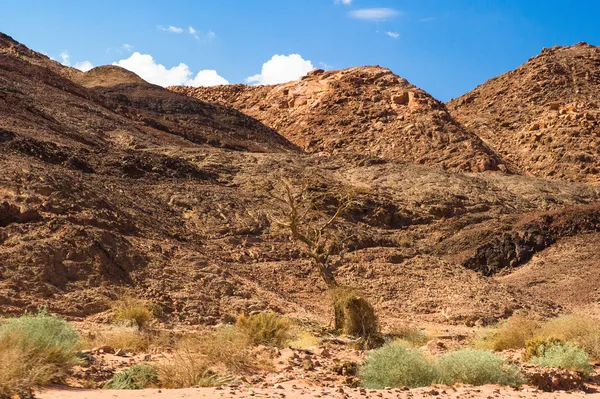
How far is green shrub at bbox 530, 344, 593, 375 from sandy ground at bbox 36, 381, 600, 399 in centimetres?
119

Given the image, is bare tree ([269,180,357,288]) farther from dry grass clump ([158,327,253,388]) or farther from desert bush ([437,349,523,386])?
desert bush ([437,349,523,386])

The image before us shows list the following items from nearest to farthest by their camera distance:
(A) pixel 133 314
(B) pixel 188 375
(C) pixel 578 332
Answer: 1. (B) pixel 188 375
2. (C) pixel 578 332
3. (A) pixel 133 314

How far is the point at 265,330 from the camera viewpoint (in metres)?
13.3

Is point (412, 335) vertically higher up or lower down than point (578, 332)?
lower down

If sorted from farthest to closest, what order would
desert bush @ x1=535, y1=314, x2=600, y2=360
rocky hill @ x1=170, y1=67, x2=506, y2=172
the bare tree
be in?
rocky hill @ x1=170, y1=67, x2=506, y2=172 → the bare tree → desert bush @ x1=535, y1=314, x2=600, y2=360

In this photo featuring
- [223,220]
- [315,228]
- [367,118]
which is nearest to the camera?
[315,228]

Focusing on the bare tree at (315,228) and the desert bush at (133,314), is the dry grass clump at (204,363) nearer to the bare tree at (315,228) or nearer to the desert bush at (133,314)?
the desert bush at (133,314)

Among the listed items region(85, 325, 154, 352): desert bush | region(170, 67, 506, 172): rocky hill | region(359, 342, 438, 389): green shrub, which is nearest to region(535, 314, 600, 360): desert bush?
region(359, 342, 438, 389): green shrub

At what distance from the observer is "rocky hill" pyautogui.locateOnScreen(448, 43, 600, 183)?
53.3 meters

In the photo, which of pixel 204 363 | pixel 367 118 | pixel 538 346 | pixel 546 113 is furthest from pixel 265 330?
pixel 546 113

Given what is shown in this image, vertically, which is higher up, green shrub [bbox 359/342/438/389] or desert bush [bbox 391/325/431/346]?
green shrub [bbox 359/342/438/389]

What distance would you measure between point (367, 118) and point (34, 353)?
53.5m

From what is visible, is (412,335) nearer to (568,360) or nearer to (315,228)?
(568,360)

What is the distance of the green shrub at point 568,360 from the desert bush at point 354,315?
14.9 ft
